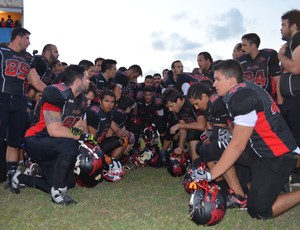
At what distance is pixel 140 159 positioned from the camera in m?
8.93

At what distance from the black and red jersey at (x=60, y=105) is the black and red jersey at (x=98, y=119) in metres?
1.50

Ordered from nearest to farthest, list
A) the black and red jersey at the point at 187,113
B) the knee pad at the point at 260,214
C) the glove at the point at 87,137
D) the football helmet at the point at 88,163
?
1. the knee pad at the point at 260,214
2. the glove at the point at 87,137
3. the football helmet at the point at 88,163
4. the black and red jersey at the point at 187,113

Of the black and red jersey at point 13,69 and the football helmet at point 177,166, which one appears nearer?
the black and red jersey at point 13,69

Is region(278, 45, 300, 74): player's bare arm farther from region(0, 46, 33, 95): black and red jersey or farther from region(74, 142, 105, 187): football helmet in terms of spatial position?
region(0, 46, 33, 95): black and red jersey

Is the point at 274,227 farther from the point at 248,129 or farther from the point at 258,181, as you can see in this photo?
the point at 248,129

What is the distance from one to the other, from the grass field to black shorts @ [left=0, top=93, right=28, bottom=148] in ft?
2.67

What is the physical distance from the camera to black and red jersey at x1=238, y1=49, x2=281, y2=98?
785 cm

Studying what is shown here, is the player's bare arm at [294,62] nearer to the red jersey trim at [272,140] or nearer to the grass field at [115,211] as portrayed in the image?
the red jersey trim at [272,140]

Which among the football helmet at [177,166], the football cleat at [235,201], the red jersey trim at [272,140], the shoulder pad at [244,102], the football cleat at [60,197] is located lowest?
the football helmet at [177,166]

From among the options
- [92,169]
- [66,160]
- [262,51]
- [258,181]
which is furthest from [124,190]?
[262,51]

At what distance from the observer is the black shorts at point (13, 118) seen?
6.79m

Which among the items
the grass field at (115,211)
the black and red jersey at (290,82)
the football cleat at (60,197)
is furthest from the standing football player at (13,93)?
the black and red jersey at (290,82)

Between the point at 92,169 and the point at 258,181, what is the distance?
237 centimetres

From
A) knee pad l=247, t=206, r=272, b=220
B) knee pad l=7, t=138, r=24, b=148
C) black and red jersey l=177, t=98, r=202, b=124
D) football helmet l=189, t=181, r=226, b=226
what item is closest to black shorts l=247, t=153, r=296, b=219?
knee pad l=247, t=206, r=272, b=220
